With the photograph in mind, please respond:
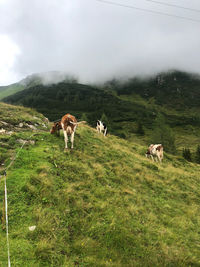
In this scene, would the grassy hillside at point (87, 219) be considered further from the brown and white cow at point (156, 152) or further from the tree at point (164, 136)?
the tree at point (164, 136)

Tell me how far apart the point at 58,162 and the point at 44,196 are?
8.81 ft

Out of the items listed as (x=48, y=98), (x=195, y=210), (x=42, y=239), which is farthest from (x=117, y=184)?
(x=48, y=98)

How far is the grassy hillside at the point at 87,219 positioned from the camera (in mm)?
3900

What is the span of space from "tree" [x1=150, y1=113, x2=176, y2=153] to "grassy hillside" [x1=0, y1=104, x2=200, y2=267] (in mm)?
52332

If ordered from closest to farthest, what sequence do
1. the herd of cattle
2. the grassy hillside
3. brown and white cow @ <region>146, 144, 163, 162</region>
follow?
the grassy hillside < the herd of cattle < brown and white cow @ <region>146, 144, 163, 162</region>

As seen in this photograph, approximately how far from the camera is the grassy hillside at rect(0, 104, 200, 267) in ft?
12.8

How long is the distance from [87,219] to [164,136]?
6038cm

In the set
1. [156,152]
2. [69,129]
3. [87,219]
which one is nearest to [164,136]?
[156,152]

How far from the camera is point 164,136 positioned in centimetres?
5962

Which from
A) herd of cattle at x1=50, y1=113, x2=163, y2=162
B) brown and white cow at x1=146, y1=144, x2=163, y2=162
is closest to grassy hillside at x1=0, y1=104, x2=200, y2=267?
herd of cattle at x1=50, y1=113, x2=163, y2=162

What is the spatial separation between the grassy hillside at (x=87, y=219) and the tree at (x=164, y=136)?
172 feet

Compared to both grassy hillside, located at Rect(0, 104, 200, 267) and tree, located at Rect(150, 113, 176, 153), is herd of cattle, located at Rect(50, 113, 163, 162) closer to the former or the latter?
grassy hillside, located at Rect(0, 104, 200, 267)

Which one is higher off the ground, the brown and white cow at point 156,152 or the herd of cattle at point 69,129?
the herd of cattle at point 69,129

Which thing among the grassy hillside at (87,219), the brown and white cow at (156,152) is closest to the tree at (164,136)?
the brown and white cow at (156,152)
